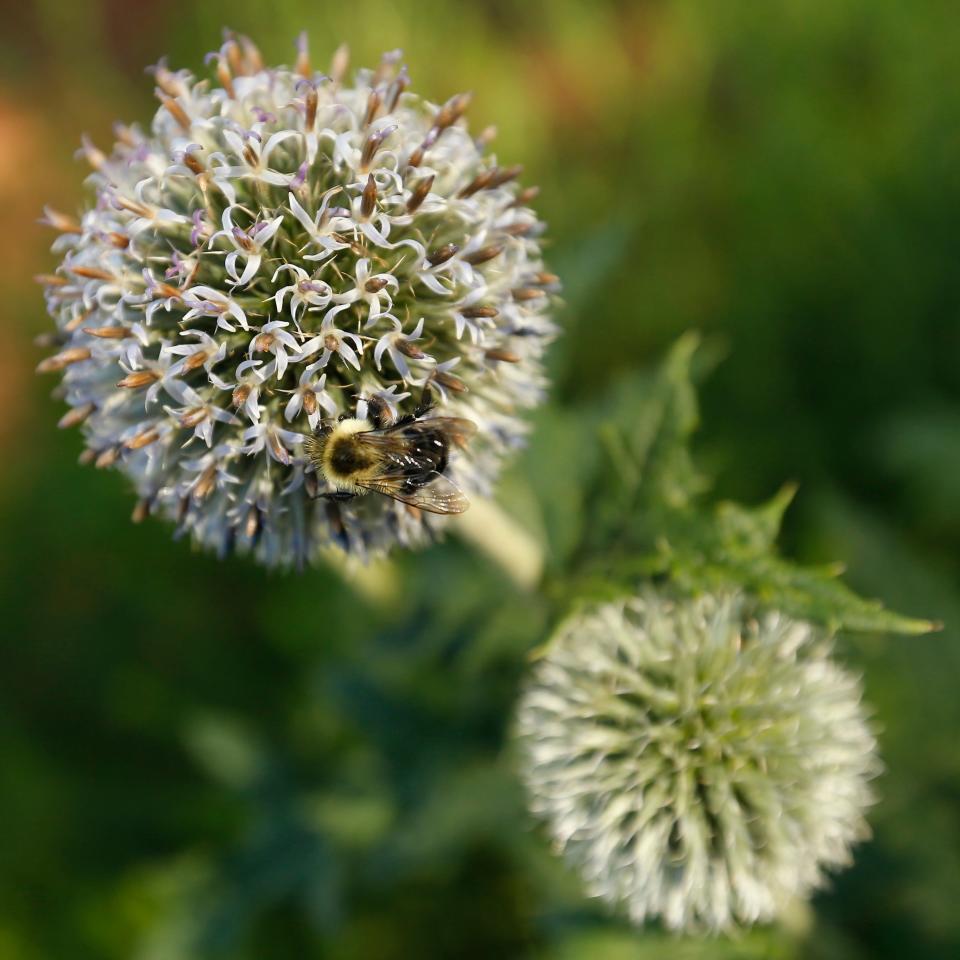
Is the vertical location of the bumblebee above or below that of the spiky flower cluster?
below

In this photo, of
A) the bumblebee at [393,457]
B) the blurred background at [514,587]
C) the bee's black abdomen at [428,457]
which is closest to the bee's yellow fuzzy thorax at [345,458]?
the bumblebee at [393,457]

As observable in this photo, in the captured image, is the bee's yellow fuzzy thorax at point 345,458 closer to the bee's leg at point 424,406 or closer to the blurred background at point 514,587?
the bee's leg at point 424,406

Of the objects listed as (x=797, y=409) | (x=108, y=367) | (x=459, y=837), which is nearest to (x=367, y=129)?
(x=108, y=367)

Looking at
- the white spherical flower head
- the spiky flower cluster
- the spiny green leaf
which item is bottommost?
the white spherical flower head

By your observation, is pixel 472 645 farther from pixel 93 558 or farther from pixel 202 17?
pixel 202 17

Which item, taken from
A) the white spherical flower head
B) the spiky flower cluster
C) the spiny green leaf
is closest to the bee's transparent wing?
the spiky flower cluster

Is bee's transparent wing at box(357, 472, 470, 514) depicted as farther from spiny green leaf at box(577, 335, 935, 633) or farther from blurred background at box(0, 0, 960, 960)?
blurred background at box(0, 0, 960, 960)

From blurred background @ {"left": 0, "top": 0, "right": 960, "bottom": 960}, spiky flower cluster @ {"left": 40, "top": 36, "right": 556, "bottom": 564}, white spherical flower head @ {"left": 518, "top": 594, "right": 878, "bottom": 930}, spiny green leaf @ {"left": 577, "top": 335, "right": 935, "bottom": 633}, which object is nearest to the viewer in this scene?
spiny green leaf @ {"left": 577, "top": 335, "right": 935, "bottom": 633}
